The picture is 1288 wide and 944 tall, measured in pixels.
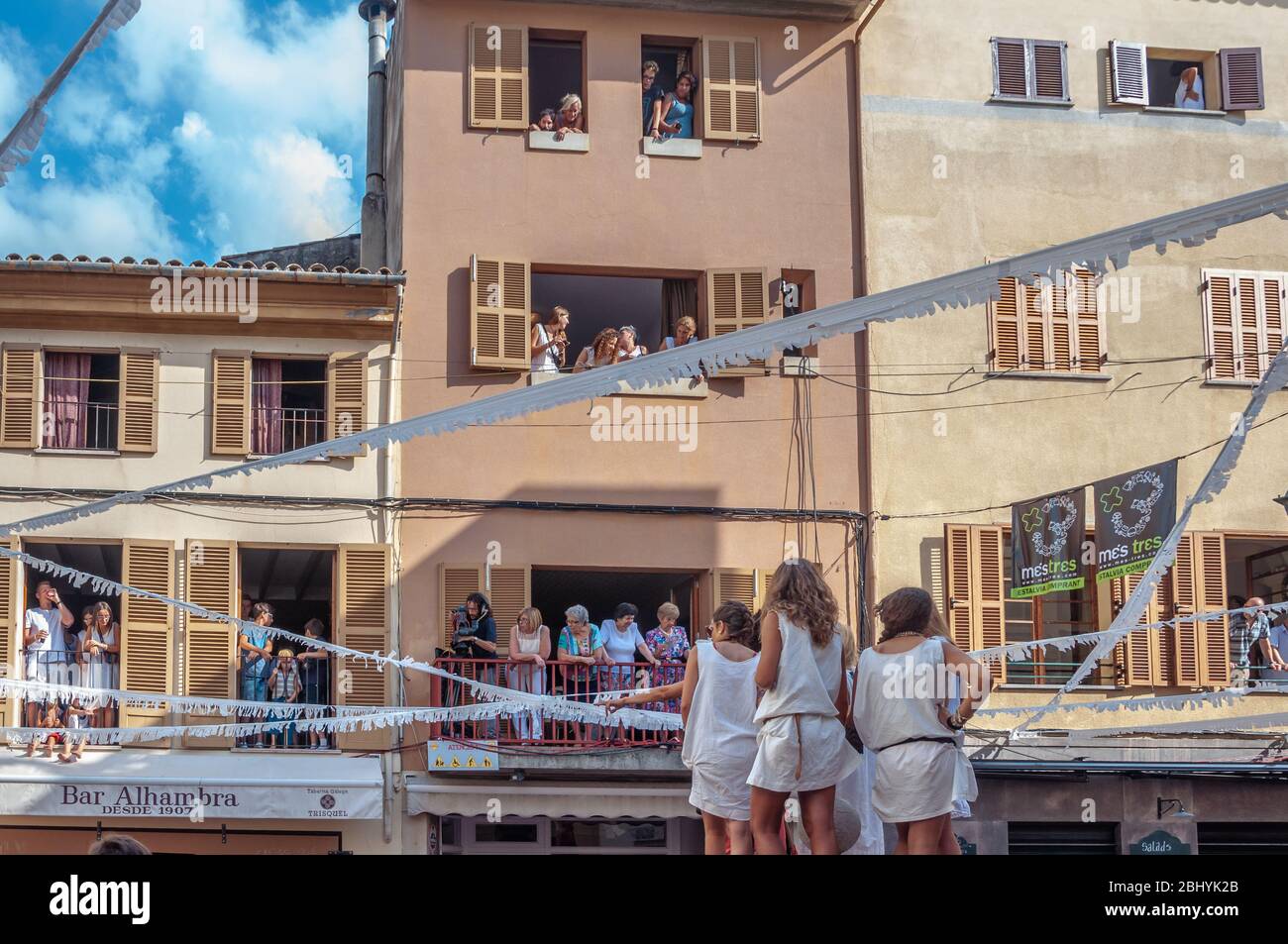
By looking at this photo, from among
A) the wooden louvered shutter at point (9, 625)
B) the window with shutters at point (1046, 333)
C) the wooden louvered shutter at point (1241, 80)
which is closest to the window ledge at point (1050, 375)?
the window with shutters at point (1046, 333)

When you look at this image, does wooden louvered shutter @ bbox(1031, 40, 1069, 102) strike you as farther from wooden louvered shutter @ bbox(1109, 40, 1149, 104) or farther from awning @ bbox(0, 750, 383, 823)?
awning @ bbox(0, 750, 383, 823)

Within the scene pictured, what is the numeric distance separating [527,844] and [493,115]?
26.8ft

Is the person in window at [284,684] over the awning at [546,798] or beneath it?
over

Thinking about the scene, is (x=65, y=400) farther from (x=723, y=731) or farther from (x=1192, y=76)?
(x=723, y=731)

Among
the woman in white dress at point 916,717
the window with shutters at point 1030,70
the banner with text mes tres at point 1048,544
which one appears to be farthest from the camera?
the window with shutters at point 1030,70

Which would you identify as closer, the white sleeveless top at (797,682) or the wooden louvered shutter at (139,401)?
the white sleeveless top at (797,682)

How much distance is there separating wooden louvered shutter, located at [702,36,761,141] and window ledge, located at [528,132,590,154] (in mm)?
1432

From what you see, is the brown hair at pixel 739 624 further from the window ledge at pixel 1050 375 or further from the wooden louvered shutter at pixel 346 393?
the window ledge at pixel 1050 375

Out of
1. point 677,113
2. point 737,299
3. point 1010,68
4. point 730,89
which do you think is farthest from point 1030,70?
point 737,299

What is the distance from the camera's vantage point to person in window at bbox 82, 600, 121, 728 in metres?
19.3

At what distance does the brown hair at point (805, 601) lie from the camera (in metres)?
7.21

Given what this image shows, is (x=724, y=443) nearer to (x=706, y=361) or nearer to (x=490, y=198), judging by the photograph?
(x=490, y=198)

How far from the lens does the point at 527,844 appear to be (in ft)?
66.1

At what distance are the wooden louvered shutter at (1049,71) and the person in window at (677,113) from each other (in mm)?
4127
